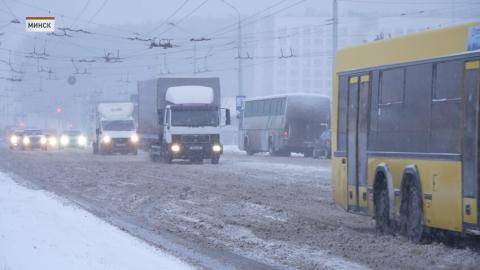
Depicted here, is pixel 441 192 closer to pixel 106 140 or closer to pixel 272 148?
pixel 106 140

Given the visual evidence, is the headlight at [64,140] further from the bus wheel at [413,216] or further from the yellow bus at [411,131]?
the bus wheel at [413,216]

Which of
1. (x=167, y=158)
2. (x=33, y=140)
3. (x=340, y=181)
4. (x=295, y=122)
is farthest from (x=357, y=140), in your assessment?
(x=33, y=140)

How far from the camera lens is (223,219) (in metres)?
18.7

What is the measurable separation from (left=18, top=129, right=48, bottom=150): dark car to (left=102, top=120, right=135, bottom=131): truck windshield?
11693 millimetres

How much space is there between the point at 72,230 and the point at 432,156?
18.6 ft

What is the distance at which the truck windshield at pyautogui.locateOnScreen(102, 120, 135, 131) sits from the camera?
58.9 m

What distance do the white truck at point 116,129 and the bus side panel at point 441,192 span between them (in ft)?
148

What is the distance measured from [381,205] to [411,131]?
5.50 ft

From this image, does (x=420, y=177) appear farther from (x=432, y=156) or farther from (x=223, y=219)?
(x=223, y=219)

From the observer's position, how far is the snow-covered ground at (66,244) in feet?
38.9

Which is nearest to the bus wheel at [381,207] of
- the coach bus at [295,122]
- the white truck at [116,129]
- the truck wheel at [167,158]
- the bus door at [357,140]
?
the bus door at [357,140]

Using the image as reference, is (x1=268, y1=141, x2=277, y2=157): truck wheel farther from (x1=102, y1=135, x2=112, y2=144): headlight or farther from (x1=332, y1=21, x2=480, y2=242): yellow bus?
(x1=332, y1=21, x2=480, y2=242): yellow bus

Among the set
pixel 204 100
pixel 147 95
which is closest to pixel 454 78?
pixel 204 100

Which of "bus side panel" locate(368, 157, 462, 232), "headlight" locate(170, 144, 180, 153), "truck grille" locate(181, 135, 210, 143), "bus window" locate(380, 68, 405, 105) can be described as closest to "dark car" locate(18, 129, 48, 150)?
"headlight" locate(170, 144, 180, 153)
